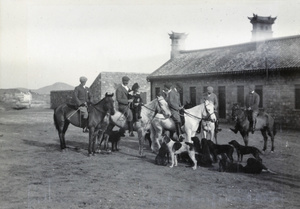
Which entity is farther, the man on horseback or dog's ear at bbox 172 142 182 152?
the man on horseback

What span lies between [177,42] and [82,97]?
75.6 ft

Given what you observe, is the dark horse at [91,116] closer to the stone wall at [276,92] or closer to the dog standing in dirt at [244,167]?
the dog standing in dirt at [244,167]

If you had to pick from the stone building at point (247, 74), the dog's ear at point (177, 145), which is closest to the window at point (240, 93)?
the stone building at point (247, 74)

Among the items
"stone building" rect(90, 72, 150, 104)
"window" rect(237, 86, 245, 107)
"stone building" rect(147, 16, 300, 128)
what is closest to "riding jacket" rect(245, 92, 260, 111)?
"stone building" rect(147, 16, 300, 128)

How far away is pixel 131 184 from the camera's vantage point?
715cm

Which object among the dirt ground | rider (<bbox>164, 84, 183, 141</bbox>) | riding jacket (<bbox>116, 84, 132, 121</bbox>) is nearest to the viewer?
the dirt ground

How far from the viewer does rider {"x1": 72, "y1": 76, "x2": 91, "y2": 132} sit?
36.8ft

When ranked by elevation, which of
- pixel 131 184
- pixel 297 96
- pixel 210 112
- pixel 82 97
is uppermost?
pixel 297 96

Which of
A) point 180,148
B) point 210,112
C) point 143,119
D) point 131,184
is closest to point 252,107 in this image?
point 210,112

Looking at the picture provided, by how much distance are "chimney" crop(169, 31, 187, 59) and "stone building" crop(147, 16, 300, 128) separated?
2.42m

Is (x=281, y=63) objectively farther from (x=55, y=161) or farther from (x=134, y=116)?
(x=55, y=161)

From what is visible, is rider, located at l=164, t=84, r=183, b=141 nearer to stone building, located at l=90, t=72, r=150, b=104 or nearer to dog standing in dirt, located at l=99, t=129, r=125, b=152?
dog standing in dirt, located at l=99, t=129, r=125, b=152

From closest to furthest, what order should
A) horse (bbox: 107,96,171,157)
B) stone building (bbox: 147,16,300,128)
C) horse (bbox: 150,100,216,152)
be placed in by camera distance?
1. horse (bbox: 150,100,216,152)
2. horse (bbox: 107,96,171,157)
3. stone building (bbox: 147,16,300,128)

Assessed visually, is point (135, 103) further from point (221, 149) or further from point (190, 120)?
point (221, 149)
